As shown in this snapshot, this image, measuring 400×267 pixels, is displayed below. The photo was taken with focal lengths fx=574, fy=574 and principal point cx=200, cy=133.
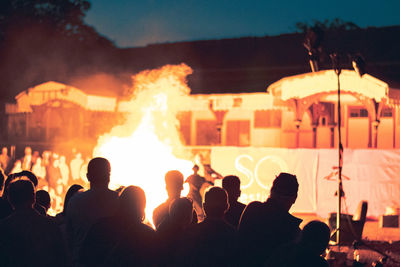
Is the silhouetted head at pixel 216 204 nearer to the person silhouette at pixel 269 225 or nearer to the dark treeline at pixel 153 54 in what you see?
the person silhouette at pixel 269 225

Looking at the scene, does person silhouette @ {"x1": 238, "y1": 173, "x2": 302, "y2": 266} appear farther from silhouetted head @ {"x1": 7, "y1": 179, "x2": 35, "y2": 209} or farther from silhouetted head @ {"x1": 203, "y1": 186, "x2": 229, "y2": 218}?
silhouetted head @ {"x1": 7, "y1": 179, "x2": 35, "y2": 209}

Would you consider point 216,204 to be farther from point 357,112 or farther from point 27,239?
point 357,112

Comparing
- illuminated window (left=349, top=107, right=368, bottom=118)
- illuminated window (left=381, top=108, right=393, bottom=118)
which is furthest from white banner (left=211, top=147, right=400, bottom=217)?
illuminated window (left=349, top=107, right=368, bottom=118)

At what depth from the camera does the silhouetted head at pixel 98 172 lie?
17.4ft

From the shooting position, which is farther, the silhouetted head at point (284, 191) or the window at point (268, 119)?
the window at point (268, 119)

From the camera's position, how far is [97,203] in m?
5.27

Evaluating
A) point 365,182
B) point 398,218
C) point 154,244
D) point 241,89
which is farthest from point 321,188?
point 154,244

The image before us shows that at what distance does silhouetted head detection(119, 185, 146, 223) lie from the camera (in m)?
4.43

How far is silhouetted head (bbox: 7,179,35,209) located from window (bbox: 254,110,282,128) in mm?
22067

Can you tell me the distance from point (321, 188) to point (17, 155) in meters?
14.3

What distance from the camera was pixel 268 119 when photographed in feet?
87.3

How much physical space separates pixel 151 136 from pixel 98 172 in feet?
40.3

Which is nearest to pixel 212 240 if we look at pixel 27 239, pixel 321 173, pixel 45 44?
pixel 27 239

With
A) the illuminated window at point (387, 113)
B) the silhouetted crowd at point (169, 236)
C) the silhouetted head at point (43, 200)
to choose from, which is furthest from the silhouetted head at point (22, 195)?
the illuminated window at point (387, 113)
